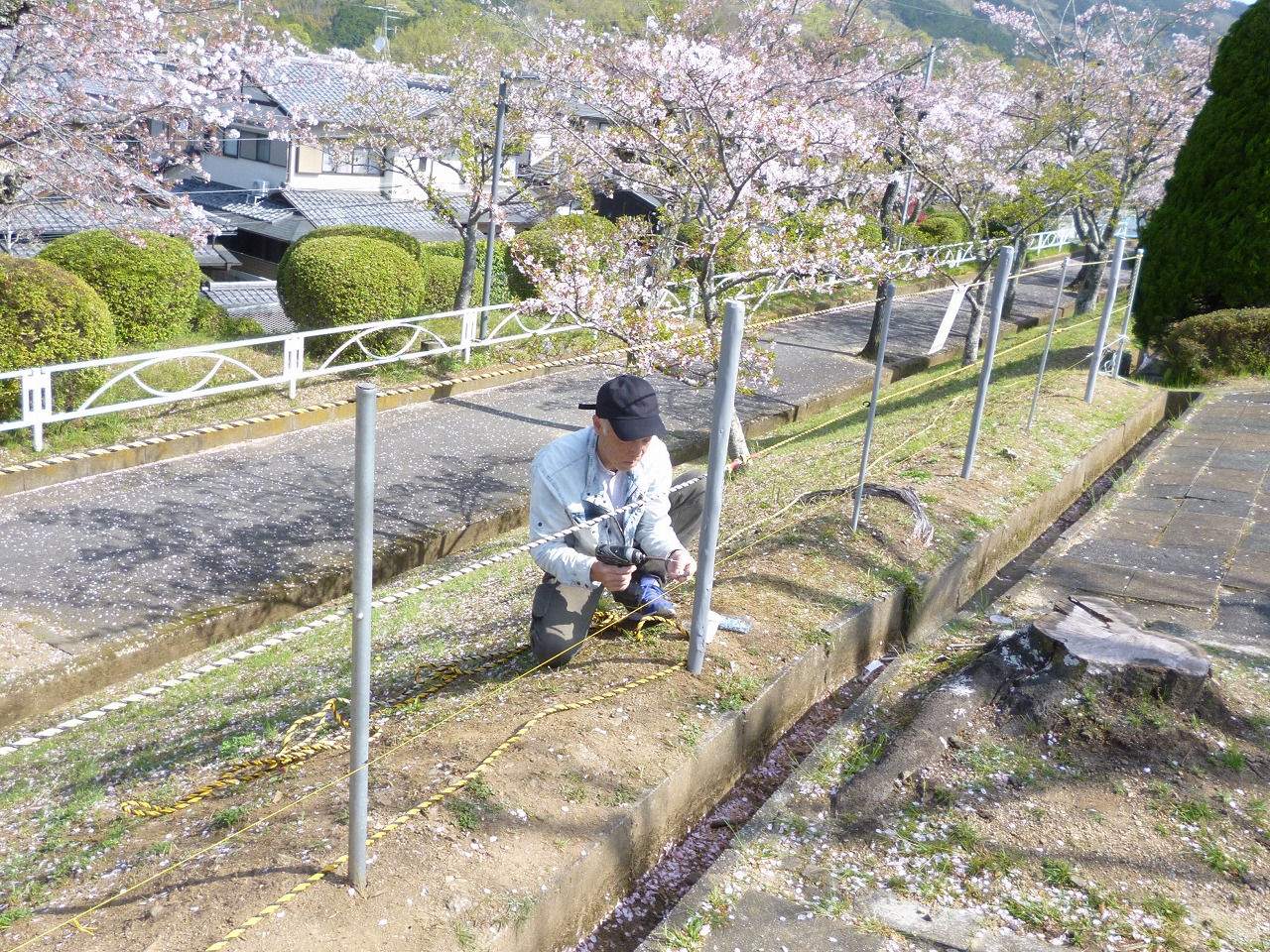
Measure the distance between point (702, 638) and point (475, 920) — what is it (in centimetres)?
162

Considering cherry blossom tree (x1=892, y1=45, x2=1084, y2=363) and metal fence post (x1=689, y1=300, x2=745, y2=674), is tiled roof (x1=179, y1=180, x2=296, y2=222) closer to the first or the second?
cherry blossom tree (x1=892, y1=45, x2=1084, y2=363)

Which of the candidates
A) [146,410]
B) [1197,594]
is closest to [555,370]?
[146,410]

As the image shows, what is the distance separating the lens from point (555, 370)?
14.0m

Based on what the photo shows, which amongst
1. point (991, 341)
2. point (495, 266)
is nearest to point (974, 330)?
point (495, 266)

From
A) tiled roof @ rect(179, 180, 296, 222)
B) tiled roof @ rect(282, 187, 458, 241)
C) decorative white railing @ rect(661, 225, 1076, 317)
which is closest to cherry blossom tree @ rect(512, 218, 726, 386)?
decorative white railing @ rect(661, 225, 1076, 317)

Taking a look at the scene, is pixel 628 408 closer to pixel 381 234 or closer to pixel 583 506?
pixel 583 506

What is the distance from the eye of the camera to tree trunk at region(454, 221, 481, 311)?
14336mm

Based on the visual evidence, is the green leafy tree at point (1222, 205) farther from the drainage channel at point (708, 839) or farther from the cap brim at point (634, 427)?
the cap brim at point (634, 427)

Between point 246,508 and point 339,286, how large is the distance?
198 inches

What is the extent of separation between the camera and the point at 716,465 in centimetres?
378

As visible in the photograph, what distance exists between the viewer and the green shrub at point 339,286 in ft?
41.8

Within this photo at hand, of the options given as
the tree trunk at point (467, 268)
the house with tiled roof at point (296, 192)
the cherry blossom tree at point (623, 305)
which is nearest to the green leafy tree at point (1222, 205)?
the cherry blossom tree at point (623, 305)

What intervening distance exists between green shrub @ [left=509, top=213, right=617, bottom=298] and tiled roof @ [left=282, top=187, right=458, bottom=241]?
13.6 m

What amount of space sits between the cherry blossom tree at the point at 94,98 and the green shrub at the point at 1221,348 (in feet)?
38.5
